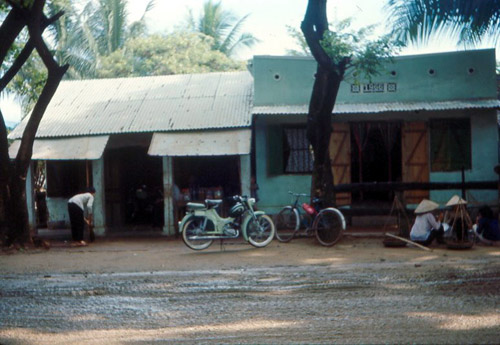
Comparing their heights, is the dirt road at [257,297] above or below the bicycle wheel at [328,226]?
below

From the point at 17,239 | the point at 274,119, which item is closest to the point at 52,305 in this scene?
the point at 17,239

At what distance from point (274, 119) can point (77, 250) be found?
5.92m

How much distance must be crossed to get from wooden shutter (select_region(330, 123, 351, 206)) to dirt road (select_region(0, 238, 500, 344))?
4.19m

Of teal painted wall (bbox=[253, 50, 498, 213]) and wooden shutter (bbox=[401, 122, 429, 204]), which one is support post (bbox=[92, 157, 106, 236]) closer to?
teal painted wall (bbox=[253, 50, 498, 213])

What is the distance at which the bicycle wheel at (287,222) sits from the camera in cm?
1264

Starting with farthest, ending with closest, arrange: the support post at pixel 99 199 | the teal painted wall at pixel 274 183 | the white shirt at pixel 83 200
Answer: the teal painted wall at pixel 274 183 → the support post at pixel 99 199 → the white shirt at pixel 83 200

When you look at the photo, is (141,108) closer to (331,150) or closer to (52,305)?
(331,150)

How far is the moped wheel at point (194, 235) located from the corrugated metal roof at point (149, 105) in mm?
3434

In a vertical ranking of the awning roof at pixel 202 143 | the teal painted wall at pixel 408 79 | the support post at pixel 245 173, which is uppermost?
the teal painted wall at pixel 408 79

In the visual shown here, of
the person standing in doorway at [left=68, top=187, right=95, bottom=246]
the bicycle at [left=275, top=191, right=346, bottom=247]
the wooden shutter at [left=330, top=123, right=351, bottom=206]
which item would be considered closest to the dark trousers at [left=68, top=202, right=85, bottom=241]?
the person standing in doorway at [left=68, top=187, right=95, bottom=246]

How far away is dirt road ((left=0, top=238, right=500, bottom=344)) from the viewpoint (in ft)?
18.0

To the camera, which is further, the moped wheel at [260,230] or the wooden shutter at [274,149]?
the wooden shutter at [274,149]

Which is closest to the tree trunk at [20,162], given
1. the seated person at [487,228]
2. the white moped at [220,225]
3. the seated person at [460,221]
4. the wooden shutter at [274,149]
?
the white moped at [220,225]

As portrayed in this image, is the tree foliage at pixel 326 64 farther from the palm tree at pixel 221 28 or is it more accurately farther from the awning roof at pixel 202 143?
the palm tree at pixel 221 28
